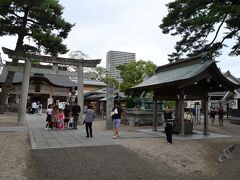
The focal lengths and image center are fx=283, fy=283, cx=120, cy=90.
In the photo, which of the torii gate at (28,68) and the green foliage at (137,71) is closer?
the torii gate at (28,68)

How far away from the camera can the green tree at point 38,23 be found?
2248 centimetres

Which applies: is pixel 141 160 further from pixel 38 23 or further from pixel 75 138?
pixel 38 23

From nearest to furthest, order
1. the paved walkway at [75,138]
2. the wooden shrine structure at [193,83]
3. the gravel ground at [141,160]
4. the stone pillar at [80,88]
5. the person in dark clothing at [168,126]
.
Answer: the gravel ground at [141,160] → the paved walkway at [75,138] → the person in dark clothing at [168,126] → the wooden shrine structure at [193,83] → the stone pillar at [80,88]

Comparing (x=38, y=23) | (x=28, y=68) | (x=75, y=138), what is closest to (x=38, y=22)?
(x=38, y=23)

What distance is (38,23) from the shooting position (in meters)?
24.7

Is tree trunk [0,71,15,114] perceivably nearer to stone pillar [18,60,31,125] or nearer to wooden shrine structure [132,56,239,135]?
stone pillar [18,60,31,125]

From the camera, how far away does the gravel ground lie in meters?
7.13

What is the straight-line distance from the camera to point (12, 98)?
43.2m

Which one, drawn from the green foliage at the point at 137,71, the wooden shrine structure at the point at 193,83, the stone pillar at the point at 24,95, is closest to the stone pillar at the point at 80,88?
the stone pillar at the point at 24,95

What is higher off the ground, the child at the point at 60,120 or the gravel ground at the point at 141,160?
the child at the point at 60,120

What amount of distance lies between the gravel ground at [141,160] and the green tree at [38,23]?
44.1 ft

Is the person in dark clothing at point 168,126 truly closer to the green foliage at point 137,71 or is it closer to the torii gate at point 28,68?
the torii gate at point 28,68

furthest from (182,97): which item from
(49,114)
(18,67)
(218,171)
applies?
(18,67)

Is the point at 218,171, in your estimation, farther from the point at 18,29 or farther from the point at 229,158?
the point at 18,29
